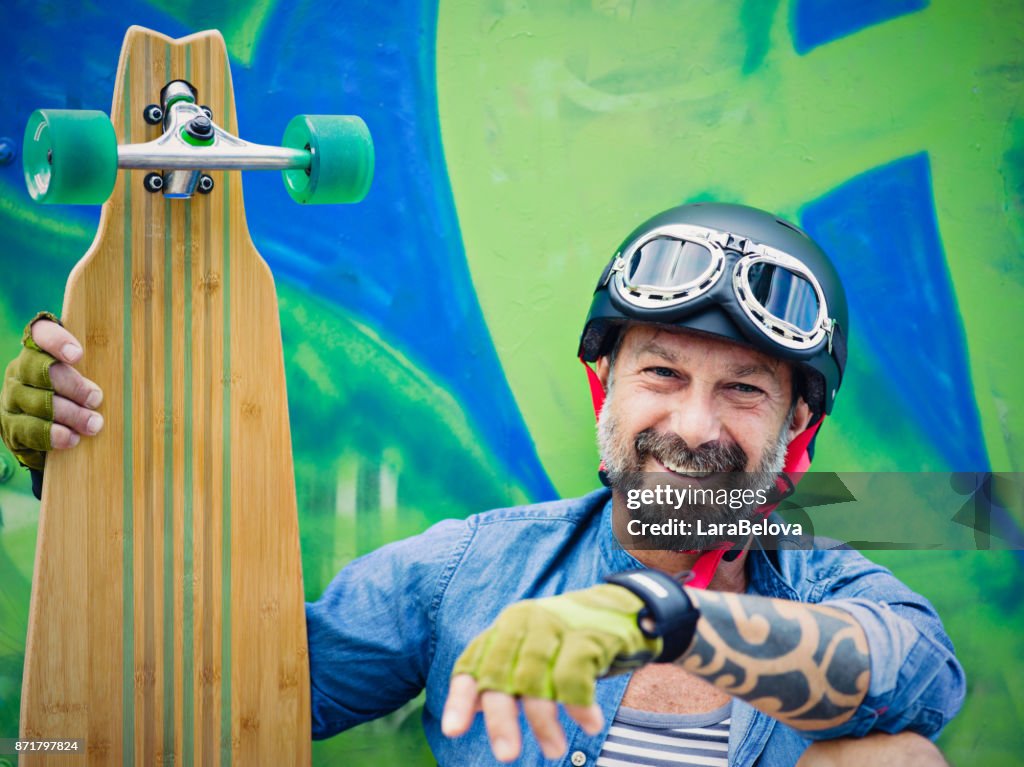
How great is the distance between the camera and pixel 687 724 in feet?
7.39

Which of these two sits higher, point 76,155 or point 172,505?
point 76,155

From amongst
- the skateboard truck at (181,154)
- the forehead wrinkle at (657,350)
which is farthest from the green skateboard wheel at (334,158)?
the forehead wrinkle at (657,350)

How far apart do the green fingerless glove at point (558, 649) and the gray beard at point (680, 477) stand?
60 cm

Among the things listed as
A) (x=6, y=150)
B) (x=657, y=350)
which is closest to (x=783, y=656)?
(x=657, y=350)

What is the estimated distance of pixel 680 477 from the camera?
2.28 metres

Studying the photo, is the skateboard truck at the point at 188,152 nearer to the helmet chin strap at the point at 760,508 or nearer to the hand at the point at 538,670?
the helmet chin strap at the point at 760,508

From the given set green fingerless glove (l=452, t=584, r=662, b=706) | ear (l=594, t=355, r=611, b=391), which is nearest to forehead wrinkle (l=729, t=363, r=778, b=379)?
ear (l=594, t=355, r=611, b=391)

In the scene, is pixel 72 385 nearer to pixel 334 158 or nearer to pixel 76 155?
pixel 76 155

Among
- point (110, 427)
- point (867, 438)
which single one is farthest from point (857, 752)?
point (110, 427)

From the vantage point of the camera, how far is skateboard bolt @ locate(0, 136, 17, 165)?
7.84 ft

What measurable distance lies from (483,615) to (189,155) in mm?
984

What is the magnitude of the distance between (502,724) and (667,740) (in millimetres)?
794

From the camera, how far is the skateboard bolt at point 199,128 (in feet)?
6.59

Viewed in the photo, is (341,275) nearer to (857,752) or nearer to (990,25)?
(857,752)
